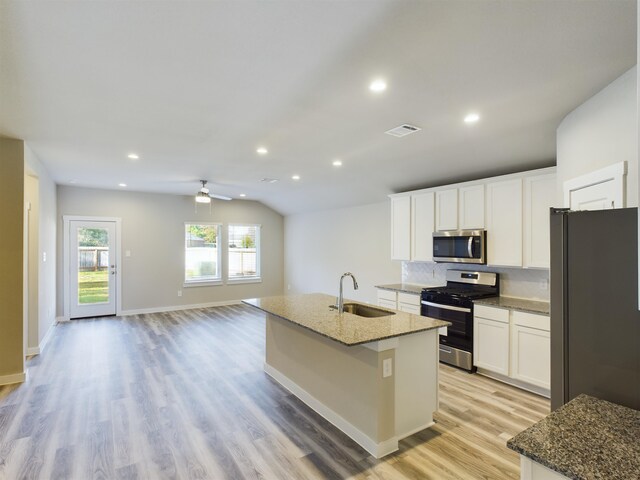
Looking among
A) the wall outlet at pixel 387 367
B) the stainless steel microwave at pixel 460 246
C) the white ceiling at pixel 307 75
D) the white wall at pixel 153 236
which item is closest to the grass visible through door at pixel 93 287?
the white wall at pixel 153 236

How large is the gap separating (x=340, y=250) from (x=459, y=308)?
11.7ft

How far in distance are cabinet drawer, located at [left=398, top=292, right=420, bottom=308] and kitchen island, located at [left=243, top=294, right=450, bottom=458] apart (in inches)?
60.0

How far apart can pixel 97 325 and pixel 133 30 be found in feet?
19.9

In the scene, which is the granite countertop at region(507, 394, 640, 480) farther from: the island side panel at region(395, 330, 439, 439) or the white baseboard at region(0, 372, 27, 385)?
the white baseboard at region(0, 372, 27, 385)

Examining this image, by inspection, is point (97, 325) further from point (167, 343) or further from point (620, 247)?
point (620, 247)

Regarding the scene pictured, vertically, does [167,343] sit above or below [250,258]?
below

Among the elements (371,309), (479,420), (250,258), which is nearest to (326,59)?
(371,309)

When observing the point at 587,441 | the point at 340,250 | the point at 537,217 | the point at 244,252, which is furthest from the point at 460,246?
the point at 244,252

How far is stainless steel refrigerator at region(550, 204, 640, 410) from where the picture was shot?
125 centimetres

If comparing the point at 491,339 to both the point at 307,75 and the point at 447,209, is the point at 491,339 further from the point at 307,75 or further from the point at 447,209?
the point at 307,75

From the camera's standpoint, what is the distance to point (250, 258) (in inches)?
346

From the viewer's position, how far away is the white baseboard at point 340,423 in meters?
2.44

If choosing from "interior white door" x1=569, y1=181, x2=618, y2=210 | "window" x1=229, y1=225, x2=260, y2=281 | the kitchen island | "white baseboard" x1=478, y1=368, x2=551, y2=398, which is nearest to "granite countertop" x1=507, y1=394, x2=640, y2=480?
the kitchen island

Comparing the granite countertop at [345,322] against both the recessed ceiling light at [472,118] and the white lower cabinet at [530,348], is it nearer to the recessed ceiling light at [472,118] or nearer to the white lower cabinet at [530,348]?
the white lower cabinet at [530,348]
